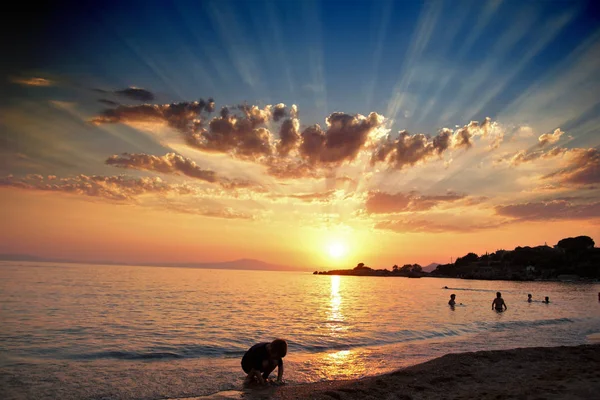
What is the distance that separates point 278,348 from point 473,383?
607cm

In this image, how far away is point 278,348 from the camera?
35.3 feet

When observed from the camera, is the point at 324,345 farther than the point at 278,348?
Yes

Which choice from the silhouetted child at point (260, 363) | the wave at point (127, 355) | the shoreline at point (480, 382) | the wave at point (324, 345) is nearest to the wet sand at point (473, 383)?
the shoreline at point (480, 382)

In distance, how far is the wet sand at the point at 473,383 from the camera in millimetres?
9273

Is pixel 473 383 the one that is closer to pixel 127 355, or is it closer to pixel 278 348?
pixel 278 348

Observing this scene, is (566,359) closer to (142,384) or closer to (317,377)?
(317,377)

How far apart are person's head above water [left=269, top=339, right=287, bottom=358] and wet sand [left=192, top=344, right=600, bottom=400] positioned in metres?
1.05

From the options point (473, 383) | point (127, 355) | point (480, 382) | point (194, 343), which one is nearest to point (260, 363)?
point (473, 383)

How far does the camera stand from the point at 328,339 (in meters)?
20.8

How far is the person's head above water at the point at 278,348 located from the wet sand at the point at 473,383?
105 centimetres

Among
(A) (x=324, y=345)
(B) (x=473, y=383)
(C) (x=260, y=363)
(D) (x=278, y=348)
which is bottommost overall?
(A) (x=324, y=345)

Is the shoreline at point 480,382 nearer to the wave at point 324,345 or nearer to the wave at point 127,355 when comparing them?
the wave at point 324,345

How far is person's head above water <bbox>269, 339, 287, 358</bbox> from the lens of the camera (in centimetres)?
1067

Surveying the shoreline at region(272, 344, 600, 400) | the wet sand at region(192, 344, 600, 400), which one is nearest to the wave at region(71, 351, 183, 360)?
the wet sand at region(192, 344, 600, 400)
